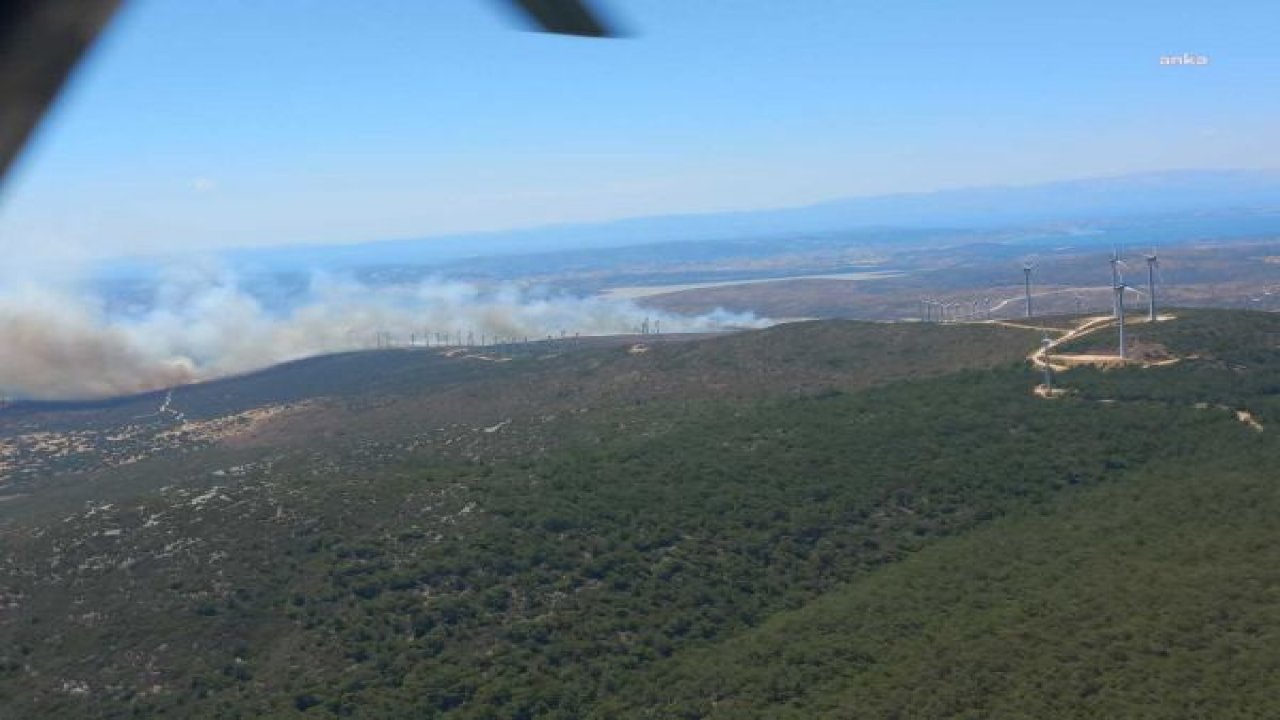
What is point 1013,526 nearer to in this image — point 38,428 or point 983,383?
point 983,383

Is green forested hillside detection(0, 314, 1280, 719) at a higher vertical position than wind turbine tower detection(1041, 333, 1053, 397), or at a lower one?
lower

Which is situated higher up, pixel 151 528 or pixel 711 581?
pixel 151 528

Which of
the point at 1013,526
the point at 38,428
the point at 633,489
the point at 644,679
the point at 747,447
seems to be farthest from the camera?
the point at 38,428

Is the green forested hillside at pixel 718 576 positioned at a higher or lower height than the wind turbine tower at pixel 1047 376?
lower

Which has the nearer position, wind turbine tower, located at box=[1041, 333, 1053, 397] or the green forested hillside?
the green forested hillside

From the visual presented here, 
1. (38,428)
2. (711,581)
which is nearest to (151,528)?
(711,581)

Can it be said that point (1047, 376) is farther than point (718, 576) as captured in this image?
Yes

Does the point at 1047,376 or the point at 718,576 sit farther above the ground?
the point at 1047,376

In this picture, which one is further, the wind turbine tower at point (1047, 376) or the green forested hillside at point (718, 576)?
the wind turbine tower at point (1047, 376)
